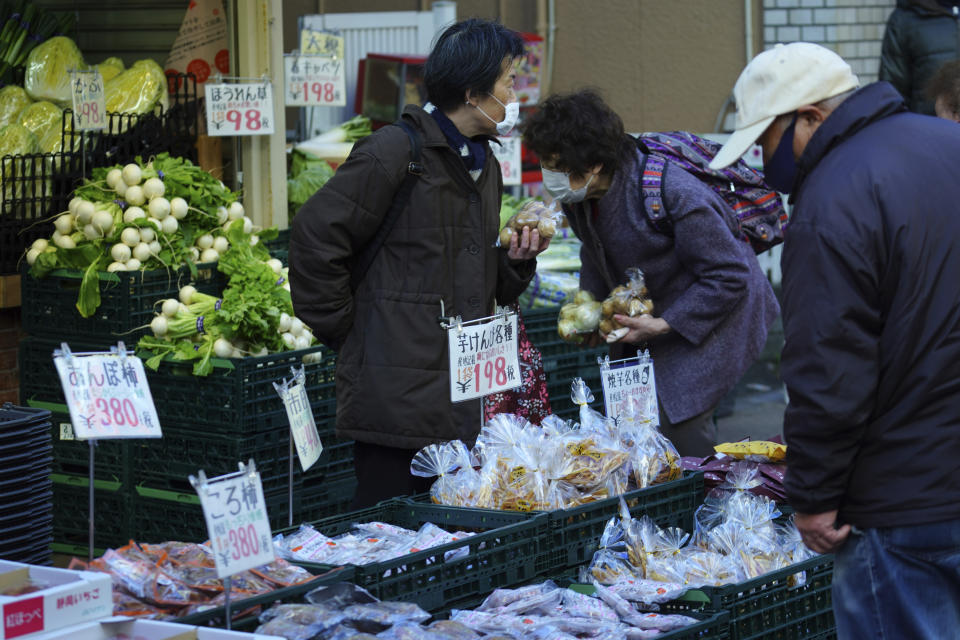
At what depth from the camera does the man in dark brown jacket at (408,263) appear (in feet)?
12.4

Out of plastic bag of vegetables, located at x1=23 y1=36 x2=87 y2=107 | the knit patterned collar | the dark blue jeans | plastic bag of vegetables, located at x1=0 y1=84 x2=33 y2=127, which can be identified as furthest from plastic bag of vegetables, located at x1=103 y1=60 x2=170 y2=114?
the dark blue jeans

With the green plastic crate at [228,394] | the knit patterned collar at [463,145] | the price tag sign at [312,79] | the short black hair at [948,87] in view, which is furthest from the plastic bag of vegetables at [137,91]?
the short black hair at [948,87]

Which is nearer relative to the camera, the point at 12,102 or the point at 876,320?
the point at 876,320

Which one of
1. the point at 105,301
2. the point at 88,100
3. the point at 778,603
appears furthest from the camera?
the point at 88,100

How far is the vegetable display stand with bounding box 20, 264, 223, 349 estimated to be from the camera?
5.39 metres

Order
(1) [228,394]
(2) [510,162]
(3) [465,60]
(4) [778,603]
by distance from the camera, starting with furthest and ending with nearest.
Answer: (2) [510,162] → (1) [228,394] → (3) [465,60] → (4) [778,603]

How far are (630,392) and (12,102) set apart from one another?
3.89 metres

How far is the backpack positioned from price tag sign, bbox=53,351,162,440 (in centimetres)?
206

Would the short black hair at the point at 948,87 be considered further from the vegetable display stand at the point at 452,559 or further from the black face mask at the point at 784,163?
the vegetable display stand at the point at 452,559

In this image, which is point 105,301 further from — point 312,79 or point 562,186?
point 312,79

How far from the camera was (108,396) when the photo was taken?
297 cm

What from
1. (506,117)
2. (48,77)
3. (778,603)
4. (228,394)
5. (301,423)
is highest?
(48,77)

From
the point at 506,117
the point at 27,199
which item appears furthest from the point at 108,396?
the point at 27,199

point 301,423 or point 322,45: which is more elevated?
point 322,45
